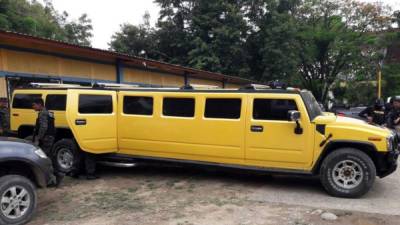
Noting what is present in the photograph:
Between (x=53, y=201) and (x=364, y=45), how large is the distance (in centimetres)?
3251

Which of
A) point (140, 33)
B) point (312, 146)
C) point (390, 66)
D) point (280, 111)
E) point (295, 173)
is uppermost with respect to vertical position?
point (140, 33)

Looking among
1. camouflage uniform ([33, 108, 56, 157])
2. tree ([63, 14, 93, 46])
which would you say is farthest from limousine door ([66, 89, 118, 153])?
tree ([63, 14, 93, 46])

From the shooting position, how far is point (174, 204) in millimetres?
6152

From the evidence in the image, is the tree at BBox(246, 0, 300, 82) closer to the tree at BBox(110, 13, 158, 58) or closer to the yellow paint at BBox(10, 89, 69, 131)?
the tree at BBox(110, 13, 158, 58)

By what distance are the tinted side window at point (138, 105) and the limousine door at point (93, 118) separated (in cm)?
27

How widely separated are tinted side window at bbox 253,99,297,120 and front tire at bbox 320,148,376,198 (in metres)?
1.05

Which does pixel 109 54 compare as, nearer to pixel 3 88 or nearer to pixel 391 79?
pixel 3 88

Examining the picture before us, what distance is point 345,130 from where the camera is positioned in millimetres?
6520

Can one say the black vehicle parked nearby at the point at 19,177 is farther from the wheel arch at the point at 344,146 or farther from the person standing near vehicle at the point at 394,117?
the person standing near vehicle at the point at 394,117

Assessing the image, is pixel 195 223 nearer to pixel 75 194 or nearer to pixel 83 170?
pixel 75 194

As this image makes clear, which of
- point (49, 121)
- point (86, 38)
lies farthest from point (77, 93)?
point (86, 38)

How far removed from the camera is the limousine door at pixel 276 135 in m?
6.74

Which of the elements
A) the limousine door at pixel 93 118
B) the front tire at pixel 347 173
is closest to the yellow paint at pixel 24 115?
the limousine door at pixel 93 118

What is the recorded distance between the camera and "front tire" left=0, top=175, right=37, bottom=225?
4.99m
